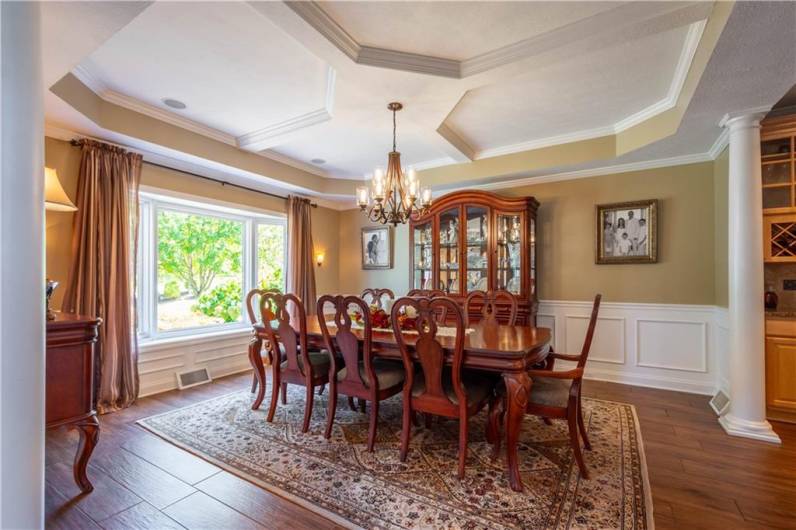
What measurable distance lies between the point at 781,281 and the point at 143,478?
203 inches

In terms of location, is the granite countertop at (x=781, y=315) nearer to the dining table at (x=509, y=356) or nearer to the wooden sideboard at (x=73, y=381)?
the dining table at (x=509, y=356)

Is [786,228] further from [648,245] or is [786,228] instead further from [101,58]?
[101,58]

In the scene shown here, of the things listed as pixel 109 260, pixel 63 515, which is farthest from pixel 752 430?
pixel 109 260

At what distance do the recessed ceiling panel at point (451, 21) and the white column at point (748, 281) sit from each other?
1762mm

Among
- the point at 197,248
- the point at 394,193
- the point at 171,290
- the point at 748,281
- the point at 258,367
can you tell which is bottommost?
the point at 258,367

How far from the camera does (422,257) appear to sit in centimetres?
477

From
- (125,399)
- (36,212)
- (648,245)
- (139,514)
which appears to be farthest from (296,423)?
(648,245)

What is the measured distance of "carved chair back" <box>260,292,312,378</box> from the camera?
2.69m

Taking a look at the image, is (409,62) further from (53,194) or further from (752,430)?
(752,430)

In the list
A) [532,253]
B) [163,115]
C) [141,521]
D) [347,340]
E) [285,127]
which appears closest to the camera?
[141,521]

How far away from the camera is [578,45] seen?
2139 millimetres

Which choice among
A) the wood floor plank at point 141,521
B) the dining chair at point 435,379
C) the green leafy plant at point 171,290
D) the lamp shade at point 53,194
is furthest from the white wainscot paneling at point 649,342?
the lamp shade at point 53,194

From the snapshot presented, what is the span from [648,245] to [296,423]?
3.89 metres

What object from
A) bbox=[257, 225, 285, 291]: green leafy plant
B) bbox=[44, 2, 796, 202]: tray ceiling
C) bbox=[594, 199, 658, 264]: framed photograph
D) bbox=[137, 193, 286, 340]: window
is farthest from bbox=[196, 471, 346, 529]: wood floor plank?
bbox=[594, 199, 658, 264]: framed photograph
